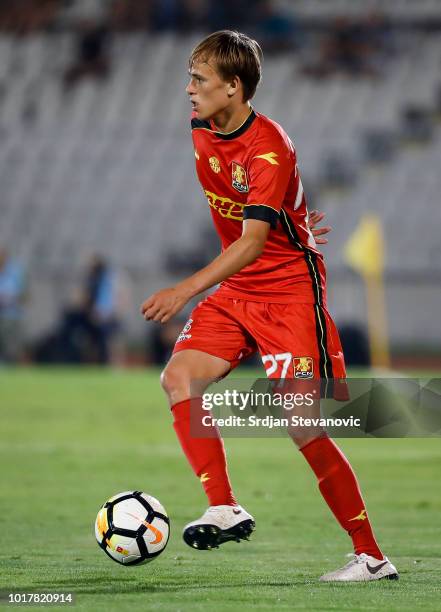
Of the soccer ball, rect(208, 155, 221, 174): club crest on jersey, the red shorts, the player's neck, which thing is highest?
the player's neck

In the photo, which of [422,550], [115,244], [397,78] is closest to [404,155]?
[397,78]

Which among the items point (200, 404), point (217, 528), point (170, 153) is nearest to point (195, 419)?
point (200, 404)

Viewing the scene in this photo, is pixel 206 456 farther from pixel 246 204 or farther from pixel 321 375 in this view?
pixel 246 204

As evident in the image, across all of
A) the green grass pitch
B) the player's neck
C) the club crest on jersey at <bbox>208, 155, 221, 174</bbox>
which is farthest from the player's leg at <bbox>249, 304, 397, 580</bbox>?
the player's neck

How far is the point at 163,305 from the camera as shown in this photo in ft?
17.1

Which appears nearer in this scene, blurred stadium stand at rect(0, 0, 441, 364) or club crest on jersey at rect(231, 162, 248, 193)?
club crest on jersey at rect(231, 162, 248, 193)

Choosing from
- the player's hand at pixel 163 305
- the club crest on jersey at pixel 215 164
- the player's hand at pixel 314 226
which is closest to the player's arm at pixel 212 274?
the player's hand at pixel 163 305

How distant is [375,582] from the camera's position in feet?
18.5

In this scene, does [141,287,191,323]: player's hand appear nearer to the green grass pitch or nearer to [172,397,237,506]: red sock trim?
[172,397,237,506]: red sock trim

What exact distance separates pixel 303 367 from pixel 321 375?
0.31 ft

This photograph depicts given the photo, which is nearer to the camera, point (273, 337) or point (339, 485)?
point (339, 485)

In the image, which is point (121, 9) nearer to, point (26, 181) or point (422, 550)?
point (26, 181)

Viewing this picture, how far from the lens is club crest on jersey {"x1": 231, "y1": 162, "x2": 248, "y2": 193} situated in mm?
5766

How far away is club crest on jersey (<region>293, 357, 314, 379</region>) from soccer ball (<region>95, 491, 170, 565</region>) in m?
0.92
